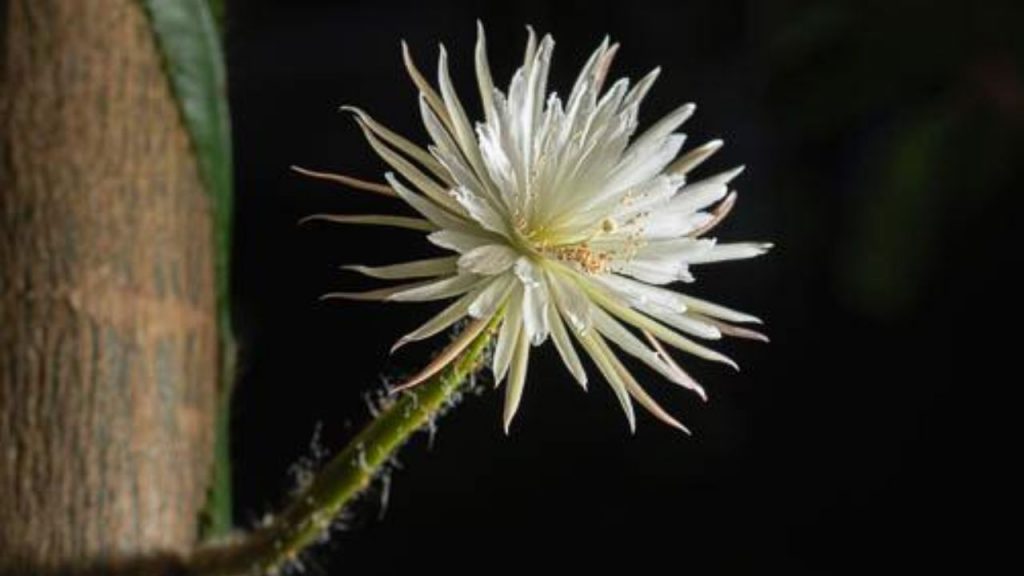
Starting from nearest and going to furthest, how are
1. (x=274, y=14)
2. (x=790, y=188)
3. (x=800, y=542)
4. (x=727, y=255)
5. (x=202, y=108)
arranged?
(x=727, y=255), (x=202, y=108), (x=790, y=188), (x=800, y=542), (x=274, y=14)

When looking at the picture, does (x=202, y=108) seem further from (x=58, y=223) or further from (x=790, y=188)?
(x=790, y=188)

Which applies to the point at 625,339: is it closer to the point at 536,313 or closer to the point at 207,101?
the point at 536,313

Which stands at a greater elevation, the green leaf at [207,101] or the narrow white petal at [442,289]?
the green leaf at [207,101]

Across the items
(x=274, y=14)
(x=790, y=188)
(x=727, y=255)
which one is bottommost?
(x=727, y=255)

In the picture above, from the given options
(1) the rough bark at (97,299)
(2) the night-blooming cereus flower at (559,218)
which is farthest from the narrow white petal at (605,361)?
(1) the rough bark at (97,299)

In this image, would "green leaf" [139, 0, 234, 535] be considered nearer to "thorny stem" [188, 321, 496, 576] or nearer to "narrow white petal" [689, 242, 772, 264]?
"thorny stem" [188, 321, 496, 576]

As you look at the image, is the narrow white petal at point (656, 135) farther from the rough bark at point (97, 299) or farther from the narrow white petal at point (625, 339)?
the rough bark at point (97, 299)

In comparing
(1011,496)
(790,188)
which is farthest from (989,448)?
(790,188)
